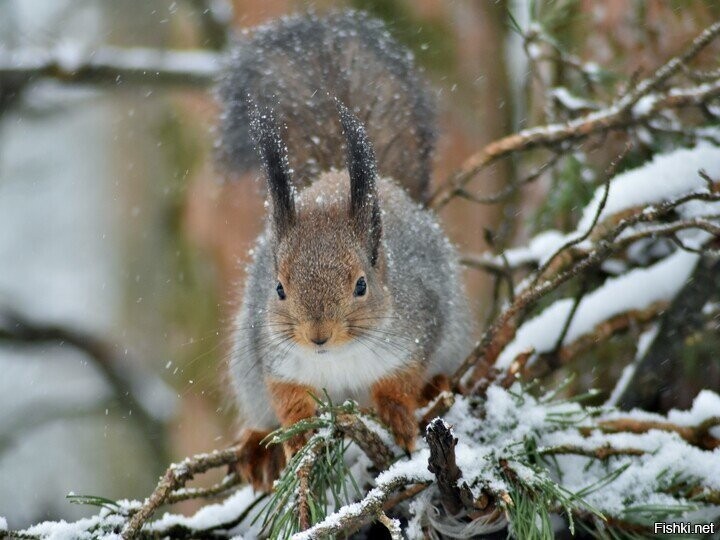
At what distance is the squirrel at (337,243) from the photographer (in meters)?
1.83

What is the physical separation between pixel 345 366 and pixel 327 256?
23 centimetres

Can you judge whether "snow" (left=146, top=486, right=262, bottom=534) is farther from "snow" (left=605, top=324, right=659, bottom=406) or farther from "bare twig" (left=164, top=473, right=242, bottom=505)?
"snow" (left=605, top=324, right=659, bottom=406)

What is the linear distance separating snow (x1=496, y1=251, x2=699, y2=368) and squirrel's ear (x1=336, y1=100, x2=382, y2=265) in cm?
43

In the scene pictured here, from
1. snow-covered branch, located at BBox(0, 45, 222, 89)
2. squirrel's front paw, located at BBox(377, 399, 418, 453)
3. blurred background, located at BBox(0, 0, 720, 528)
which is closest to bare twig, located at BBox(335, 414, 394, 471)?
squirrel's front paw, located at BBox(377, 399, 418, 453)

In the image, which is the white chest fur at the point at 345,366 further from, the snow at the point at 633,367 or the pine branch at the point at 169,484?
the snow at the point at 633,367

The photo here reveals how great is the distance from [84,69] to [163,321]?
4.71ft

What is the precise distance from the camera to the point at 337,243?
192cm

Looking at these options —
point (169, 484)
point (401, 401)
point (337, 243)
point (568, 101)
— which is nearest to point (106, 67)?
point (568, 101)

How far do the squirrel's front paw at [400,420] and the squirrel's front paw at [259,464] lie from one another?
0.79 ft

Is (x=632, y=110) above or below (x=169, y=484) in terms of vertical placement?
above

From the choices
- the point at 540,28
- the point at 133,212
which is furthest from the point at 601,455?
the point at 133,212

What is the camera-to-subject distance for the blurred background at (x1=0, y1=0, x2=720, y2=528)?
12.0 feet

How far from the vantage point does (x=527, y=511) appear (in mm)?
1433

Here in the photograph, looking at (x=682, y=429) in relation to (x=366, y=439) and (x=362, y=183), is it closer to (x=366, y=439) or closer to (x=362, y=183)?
(x=366, y=439)
